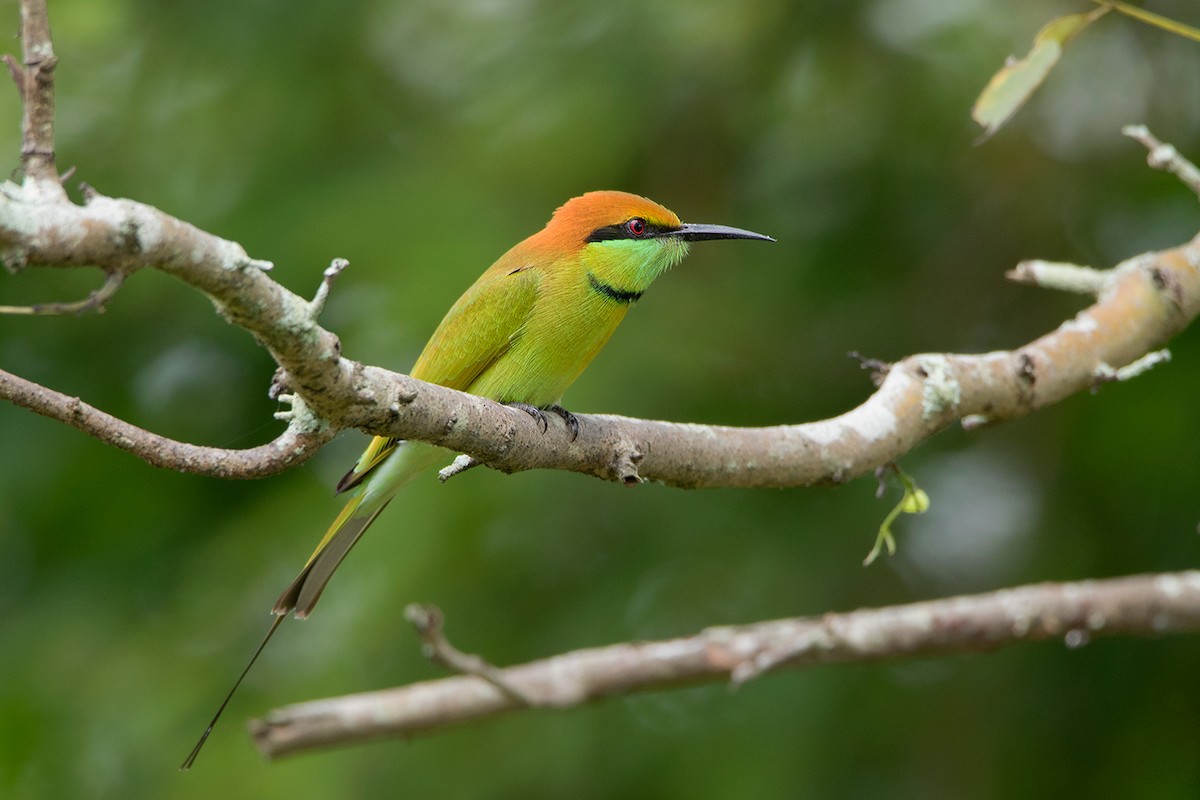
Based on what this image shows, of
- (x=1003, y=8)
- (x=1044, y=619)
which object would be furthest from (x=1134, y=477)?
(x=1003, y=8)

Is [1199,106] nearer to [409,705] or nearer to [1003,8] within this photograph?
[1003,8]

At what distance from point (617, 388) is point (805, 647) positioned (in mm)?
832

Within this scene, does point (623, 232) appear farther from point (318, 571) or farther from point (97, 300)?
point (97, 300)

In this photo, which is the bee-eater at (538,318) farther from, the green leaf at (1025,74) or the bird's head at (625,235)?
the green leaf at (1025,74)

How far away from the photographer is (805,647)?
282 centimetres

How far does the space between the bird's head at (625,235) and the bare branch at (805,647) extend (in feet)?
2.97

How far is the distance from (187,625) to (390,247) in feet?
3.60

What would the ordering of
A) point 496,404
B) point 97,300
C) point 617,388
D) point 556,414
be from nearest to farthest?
point 97,300 < point 496,404 < point 556,414 < point 617,388

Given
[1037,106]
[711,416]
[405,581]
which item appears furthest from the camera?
[1037,106]

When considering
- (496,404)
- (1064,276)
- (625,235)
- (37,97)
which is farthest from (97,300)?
(1064,276)

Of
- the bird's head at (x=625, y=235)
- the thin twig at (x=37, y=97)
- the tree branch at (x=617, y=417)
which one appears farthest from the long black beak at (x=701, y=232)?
the thin twig at (x=37, y=97)

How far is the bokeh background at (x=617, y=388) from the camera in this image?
3.07m

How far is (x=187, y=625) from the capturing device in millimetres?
3008

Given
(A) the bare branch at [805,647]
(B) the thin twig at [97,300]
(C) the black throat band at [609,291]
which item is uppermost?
(C) the black throat band at [609,291]
